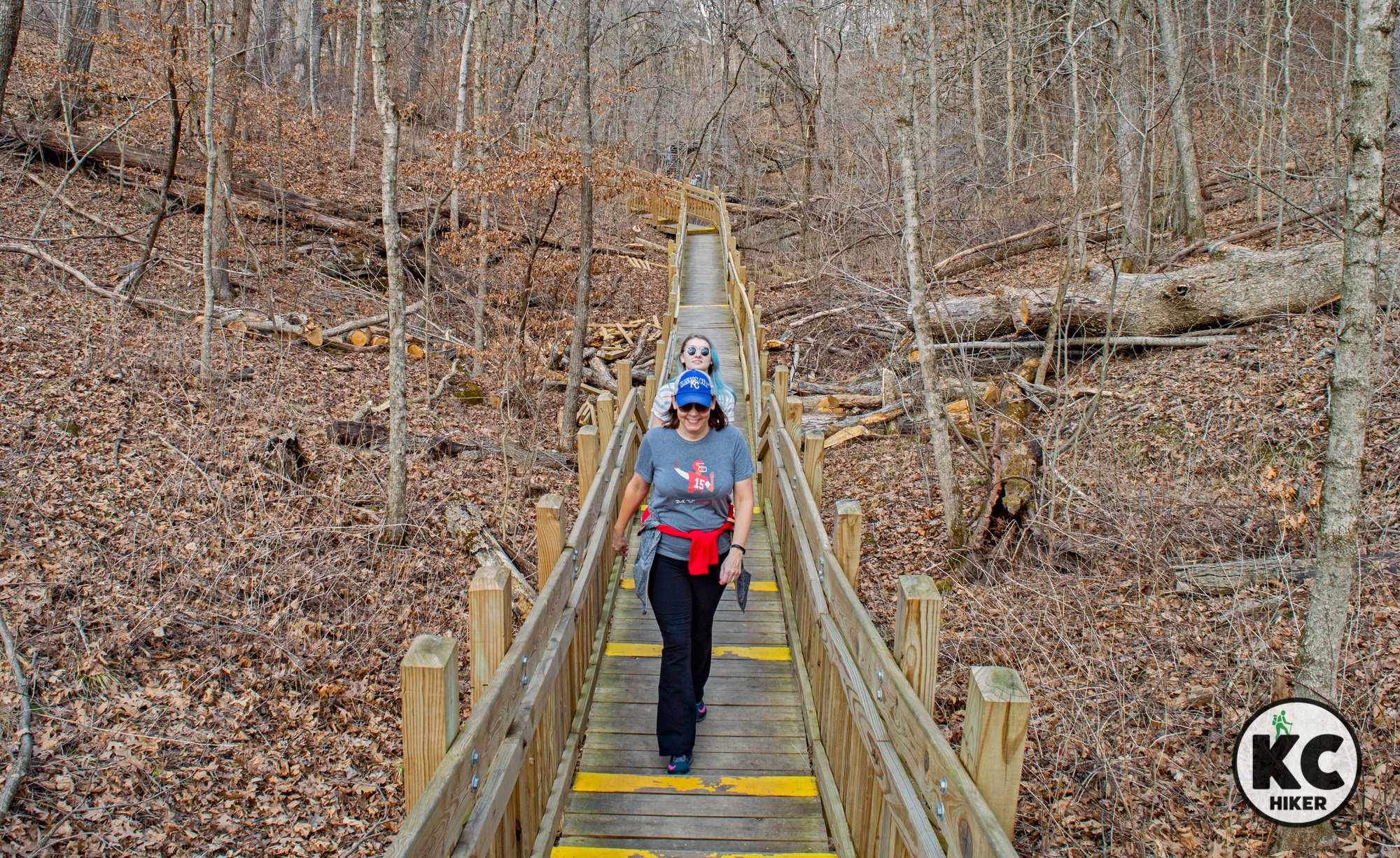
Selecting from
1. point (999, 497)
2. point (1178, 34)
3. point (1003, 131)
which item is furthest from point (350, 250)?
point (1003, 131)

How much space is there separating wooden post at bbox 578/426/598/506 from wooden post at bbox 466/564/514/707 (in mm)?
2182

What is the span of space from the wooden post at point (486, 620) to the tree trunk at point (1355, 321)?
143 inches

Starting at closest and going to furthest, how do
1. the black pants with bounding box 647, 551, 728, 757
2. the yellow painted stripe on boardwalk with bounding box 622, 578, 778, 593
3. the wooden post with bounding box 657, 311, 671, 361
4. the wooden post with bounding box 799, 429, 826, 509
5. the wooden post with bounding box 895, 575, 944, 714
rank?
the wooden post with bounding box 895, 575, 944, 714 < the black pants with bounding box 647, 551, 728, 757 < the wooden post with bounding box 799, 429, 826, 509 < the yellow painted stripe on boardwalk with bounding box 622, 578, 778, 593 < the wooden post with bounding box 657, 311, 671, 361

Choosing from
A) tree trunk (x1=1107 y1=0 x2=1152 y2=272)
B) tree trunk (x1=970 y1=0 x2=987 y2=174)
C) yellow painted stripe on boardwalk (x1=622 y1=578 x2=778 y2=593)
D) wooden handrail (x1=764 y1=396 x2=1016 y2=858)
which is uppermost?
tree trunk (x1=970 y1=0 x2=987 y2=174)

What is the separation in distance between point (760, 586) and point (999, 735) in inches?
161

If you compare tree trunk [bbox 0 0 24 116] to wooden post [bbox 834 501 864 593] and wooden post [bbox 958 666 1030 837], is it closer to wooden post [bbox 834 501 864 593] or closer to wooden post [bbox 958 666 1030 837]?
wooden post [bbox 834 501 864 593]

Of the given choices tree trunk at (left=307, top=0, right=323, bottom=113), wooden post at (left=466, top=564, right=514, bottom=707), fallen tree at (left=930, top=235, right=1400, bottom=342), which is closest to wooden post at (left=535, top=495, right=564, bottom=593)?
wooden post at (left=466, top=564, right=514, bottom=707)

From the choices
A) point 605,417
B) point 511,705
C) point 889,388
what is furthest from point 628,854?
point 889,388

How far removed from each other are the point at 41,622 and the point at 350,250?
38.9ft

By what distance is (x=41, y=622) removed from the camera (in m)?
6.05

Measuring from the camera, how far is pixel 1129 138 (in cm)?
1082

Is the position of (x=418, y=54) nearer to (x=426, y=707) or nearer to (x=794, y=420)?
(x=794, y=420)

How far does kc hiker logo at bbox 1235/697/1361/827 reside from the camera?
121 inches

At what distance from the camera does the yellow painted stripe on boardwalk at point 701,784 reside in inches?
153
